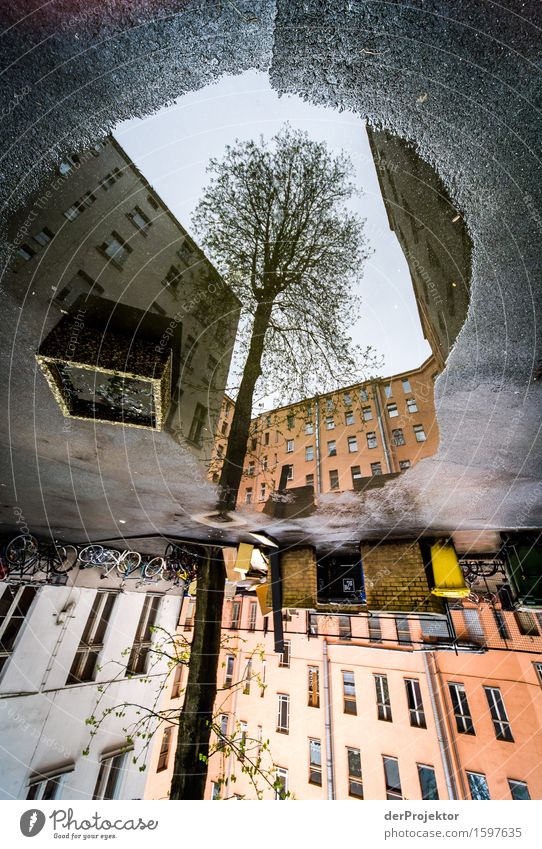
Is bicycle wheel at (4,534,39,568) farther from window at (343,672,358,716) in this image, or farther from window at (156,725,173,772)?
window at (343,672,358,716)

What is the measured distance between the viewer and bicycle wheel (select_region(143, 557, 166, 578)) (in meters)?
5.13

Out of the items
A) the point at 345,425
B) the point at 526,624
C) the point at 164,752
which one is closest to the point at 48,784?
the point at 164,752

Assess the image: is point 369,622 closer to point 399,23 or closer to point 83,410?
point 83,410

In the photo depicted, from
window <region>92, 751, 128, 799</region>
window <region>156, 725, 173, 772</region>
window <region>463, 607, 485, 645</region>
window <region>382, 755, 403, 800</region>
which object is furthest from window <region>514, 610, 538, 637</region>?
window <region>92, 751, 128, 799</region>

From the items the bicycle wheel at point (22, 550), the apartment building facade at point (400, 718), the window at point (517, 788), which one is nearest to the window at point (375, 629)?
the apartment building facade at point (400, 718)

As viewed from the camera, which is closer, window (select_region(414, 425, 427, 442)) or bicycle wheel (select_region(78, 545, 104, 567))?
window (select_region(414, 425, 427, 442))

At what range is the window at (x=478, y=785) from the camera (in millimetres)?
8566

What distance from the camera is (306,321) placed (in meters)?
4.13

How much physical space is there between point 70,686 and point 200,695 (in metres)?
4.57

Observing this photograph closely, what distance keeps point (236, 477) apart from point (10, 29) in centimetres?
318

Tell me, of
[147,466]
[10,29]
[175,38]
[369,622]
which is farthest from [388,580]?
[369,622]

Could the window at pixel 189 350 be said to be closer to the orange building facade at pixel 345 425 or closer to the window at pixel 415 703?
the orange building facade at pixel 345 425

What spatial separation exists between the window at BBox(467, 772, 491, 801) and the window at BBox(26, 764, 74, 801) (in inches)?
424

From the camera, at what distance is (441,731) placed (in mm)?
9070
